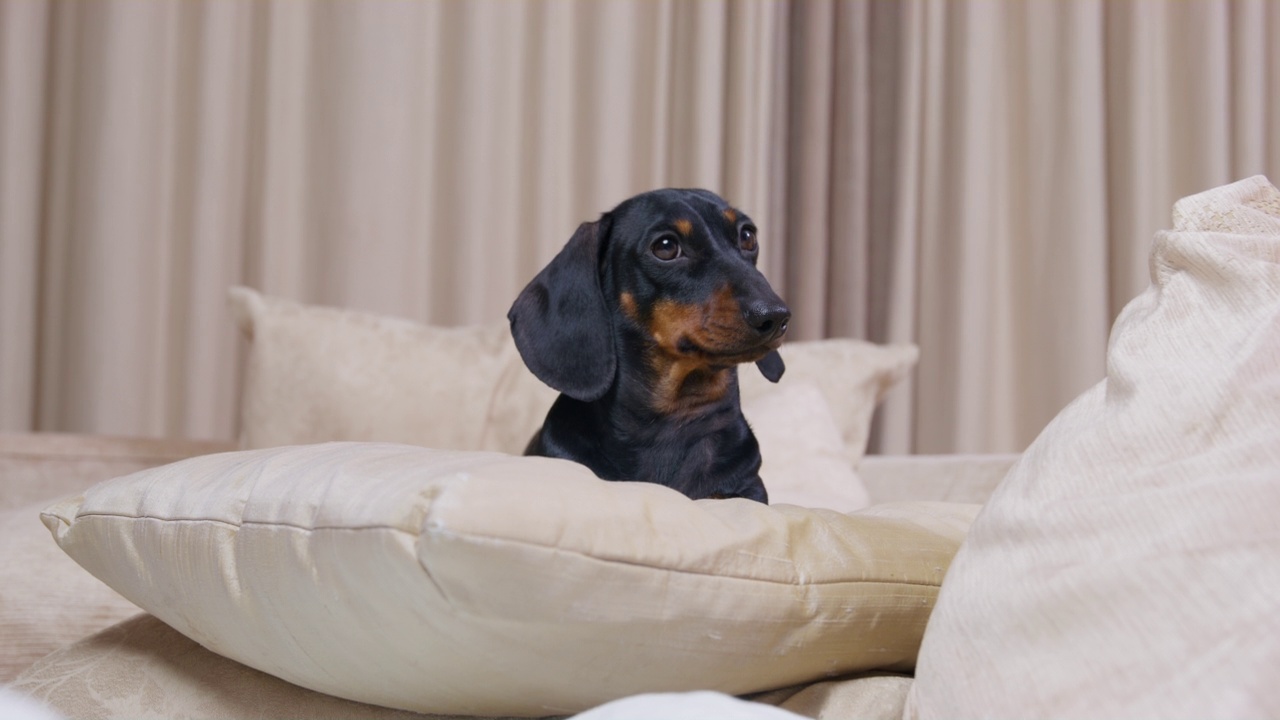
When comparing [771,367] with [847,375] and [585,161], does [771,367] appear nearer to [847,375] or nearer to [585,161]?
[847,375]

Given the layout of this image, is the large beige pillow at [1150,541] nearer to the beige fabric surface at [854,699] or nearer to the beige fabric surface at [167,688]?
the beige fabric surface at [854,699]

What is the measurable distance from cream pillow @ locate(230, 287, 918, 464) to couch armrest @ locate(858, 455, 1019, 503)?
0.07 metres

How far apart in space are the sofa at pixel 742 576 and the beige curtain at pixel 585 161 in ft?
7.22

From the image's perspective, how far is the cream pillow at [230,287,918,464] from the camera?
2.20 meters

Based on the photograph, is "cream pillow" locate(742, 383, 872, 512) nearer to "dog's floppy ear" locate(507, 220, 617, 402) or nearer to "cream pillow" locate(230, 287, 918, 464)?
"cream pillow" locate(230, 287, 918, 464)

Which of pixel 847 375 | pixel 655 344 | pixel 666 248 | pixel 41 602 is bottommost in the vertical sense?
pixel 41 602

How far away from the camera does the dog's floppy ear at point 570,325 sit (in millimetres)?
1440

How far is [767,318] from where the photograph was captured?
1.37 m

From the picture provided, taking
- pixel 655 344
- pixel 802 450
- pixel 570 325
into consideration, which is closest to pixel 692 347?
pixel 655 344

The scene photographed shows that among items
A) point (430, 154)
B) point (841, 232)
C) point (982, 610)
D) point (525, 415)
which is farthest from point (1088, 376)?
point (982, 610)

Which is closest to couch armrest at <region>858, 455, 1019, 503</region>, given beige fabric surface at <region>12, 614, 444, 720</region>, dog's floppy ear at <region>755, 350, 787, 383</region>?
dog's floppy ear at <region>755, 350, 787, 383</region>

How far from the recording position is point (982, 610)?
692 mm

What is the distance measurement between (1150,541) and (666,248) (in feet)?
3.18

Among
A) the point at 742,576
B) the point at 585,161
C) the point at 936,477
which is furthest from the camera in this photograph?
the point at 585,161
